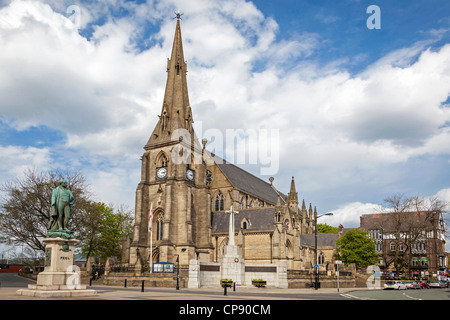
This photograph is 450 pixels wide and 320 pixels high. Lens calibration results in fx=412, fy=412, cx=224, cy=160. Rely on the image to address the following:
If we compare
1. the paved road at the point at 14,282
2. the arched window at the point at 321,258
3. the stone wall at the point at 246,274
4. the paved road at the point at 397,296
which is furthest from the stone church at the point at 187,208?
the paved road at the point at 397,296

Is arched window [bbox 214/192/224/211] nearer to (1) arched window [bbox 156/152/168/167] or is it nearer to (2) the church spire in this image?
(2) the church spire

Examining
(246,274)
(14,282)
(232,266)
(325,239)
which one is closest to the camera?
(232,266)

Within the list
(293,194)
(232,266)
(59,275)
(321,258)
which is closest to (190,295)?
(59,275)

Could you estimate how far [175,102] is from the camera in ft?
200

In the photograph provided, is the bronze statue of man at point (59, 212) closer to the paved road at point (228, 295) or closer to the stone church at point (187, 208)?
the paved road at point (228, 295)

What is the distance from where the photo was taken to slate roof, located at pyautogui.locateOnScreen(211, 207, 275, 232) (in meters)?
53.0

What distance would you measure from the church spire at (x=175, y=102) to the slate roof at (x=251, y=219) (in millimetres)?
13159

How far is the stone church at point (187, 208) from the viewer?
50.8 m

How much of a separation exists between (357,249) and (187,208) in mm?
27632

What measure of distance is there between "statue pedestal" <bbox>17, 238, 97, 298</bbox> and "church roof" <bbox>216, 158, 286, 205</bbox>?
144 ft

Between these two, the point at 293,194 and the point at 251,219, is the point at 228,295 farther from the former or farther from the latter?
the point at 293,194
